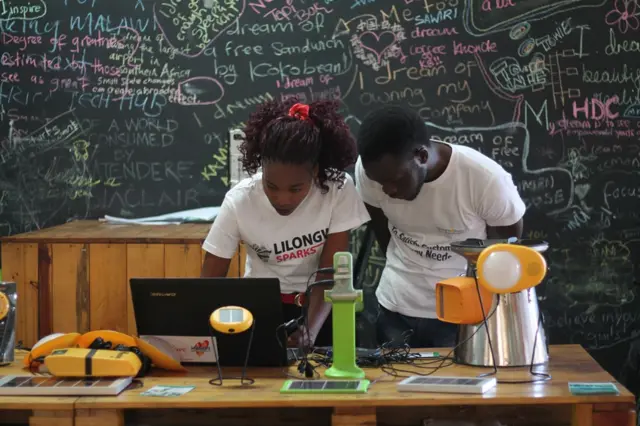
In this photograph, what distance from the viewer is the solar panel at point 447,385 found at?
208 cm

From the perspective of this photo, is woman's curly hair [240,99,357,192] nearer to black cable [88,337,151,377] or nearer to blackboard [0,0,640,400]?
black cable [88,337,151,377]

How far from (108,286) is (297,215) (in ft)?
5.10

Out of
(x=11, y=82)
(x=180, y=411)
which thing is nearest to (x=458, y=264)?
(x=180, y=411)

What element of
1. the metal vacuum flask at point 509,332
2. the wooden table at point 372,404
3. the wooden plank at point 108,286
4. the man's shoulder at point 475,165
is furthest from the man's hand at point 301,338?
the wooden plank at point 108,286

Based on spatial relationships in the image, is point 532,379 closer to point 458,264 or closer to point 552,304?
point 458,264

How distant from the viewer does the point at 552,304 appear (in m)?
4.43

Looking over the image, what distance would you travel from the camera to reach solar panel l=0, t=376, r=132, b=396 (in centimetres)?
212

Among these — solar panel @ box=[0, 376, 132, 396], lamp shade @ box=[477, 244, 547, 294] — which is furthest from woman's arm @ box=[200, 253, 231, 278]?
lamp shade @ box=[477, 244, 547, 294]

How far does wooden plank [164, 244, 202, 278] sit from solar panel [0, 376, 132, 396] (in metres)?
1.70

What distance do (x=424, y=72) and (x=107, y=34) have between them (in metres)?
1.62

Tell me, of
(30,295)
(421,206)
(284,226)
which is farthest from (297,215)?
(30,295)

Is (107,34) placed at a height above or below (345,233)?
above

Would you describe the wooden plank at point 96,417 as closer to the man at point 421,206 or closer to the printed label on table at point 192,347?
the printed label on table at point 192,347

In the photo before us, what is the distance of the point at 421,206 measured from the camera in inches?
113
